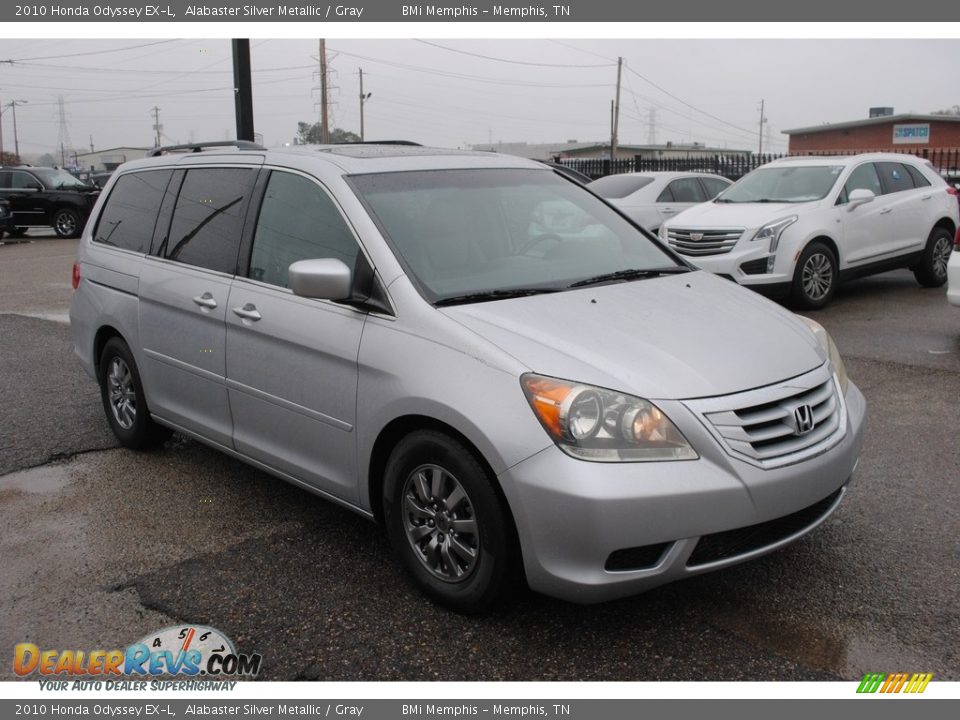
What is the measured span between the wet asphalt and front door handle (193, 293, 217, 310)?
1.00 metres

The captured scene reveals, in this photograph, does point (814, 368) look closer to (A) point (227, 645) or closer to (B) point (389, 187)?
(B) point (389, 187)

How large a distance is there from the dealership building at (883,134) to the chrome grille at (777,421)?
50.6 metres

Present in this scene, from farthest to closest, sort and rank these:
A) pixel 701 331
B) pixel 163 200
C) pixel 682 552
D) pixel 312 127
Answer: pixel 312 127 → pixel 163 200 → pixel 701 331 → pixel 682 552

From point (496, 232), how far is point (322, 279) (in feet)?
2.99

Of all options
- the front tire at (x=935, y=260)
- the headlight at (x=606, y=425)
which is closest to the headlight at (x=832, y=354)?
the headlight at (x=606, y=425)

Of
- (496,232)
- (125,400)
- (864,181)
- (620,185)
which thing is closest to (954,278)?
(864,181)

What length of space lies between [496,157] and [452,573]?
7.58ft

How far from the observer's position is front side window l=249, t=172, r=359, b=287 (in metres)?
4.07

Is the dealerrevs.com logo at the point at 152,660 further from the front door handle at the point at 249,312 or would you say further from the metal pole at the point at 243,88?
the metal pole at the point at 243,88

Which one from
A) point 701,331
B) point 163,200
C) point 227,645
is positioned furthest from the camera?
point 163,200

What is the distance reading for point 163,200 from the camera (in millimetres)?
5332

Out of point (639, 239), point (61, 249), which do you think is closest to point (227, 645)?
point (639, 239)

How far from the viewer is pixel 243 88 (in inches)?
419

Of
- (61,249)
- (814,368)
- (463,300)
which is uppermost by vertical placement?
(463,300)
